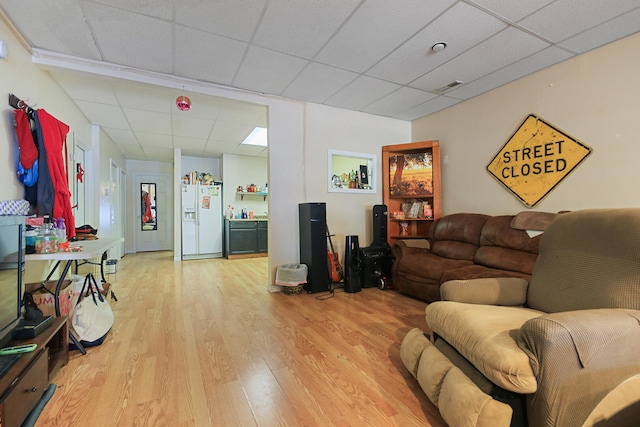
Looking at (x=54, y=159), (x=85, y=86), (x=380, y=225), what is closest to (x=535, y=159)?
(x=380, y=225)

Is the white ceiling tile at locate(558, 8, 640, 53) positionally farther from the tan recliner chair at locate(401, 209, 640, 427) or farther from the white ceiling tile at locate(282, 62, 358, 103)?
the white ceiling tile at locate(282, 62, 358, 103)

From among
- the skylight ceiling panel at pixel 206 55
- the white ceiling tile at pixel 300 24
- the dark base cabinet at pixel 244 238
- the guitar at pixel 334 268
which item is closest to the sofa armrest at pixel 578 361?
the white ceiling tile at pixel 300 24

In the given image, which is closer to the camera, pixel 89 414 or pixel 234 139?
pixel 89 414

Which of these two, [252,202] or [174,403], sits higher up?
[252,202]

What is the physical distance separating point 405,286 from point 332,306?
3.10 ft

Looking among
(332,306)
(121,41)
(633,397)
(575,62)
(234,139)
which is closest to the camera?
(633,397)

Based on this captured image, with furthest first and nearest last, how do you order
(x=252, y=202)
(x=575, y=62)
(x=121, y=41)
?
(x=252, y=202), (x=575, y=62), (x=121, y=41)

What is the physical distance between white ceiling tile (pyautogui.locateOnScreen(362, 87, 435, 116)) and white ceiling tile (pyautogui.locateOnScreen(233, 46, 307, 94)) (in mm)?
1321

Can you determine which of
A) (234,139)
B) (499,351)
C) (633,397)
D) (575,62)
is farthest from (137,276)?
(575,62)

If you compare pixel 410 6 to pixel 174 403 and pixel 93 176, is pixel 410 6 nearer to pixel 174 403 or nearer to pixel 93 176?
pixel 174 403

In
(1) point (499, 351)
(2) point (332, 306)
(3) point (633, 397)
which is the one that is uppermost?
(1) point (499, 351)

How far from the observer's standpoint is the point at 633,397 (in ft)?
3.32

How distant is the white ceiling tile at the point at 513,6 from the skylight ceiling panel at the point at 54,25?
2886mm

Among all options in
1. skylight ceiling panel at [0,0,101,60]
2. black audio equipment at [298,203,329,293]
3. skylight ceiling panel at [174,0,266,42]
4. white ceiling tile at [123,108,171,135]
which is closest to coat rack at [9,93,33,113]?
skylight ceiling panel at [0,0,101,60]
